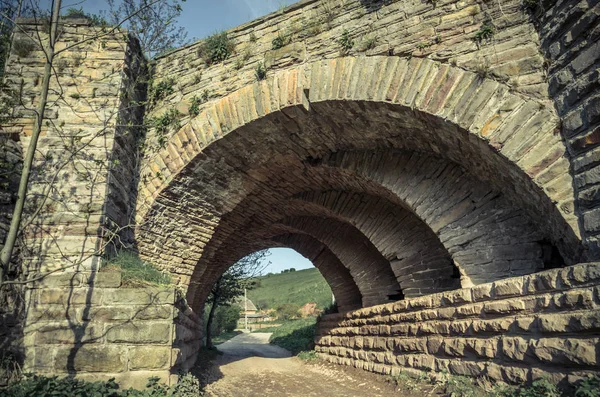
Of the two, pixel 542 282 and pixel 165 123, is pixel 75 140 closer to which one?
pixel 165 123

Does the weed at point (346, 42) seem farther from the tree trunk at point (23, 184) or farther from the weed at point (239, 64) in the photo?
the tree trunk at point (23, 184)

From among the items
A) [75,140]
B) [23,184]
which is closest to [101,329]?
[23,184]

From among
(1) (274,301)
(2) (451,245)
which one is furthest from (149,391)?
(1) (274,301)

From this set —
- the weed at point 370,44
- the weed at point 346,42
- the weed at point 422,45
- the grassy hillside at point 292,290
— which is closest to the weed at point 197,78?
the weed at point 346,42

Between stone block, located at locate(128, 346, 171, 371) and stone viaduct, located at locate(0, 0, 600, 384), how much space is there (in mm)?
14

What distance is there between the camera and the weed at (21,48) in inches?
192

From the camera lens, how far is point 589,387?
2385mm

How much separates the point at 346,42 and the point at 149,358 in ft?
12.4

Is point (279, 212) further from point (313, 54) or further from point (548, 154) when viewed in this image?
point (548, 154)

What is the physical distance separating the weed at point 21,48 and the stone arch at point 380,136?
2.01 metres

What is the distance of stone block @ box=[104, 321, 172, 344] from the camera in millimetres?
3768

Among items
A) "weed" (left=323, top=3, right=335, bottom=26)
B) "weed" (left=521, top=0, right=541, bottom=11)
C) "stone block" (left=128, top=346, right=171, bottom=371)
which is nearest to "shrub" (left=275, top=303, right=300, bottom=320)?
"stone block" (left=128, top=346, right=171, bottom=371)

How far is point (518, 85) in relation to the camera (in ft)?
11.2

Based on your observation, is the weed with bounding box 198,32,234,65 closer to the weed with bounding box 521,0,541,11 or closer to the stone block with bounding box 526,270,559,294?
the weed with bounding box 521,0,541,11
